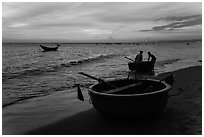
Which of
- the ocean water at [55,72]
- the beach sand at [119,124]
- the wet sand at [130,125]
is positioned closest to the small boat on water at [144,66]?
the ocean water at [55,72]

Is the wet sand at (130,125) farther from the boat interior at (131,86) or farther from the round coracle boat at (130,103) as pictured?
the boat interior at (131,86)

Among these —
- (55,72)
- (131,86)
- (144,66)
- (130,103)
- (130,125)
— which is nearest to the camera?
(130,103)

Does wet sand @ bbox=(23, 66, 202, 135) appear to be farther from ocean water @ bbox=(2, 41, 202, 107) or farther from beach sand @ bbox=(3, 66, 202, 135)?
ocean water @ bbox=(2, 41, 202, 107)

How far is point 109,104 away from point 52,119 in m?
1.87

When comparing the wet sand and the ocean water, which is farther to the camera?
the ocean water

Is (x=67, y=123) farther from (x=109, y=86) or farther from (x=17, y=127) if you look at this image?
(x=109, y=86)

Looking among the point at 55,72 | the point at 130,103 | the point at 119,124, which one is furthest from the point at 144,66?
Result: the point at 130,103

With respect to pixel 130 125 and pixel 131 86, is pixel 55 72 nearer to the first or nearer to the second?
pixel 131 86

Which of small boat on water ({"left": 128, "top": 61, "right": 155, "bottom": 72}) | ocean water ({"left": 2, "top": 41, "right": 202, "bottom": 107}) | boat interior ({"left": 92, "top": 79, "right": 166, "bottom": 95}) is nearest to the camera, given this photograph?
boat interior ({"left": 92, "top": 79, "right": 166, "bottom": 95})

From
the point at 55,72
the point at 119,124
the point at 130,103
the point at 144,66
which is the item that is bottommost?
the point at 55,72

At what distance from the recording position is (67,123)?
5.90 m

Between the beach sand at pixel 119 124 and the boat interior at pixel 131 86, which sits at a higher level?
the boat interior at pixel 131 86

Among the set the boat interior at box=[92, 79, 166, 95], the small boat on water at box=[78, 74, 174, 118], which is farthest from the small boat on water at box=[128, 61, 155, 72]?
the small boat on water at box=[78, 74, 174, 118]

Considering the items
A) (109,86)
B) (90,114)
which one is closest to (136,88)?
(109,86)
